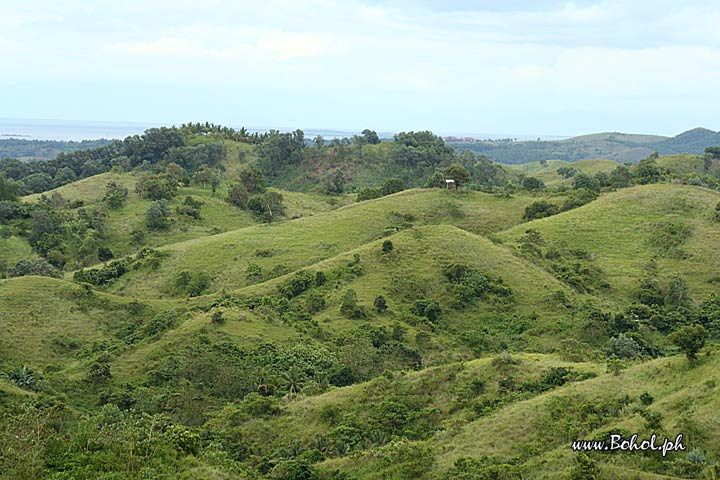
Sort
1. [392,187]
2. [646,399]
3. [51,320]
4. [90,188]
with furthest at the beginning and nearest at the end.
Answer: [90,188]
[392,187]
[51,320]
[646,399]

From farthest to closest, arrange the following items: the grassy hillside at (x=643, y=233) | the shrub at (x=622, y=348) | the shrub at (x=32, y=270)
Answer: the grassy hillside at (x=643, y=233), the shrub at (x=32, y=270), the shrub at (x=622, y=348)

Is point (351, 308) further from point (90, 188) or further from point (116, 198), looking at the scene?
point (90, 188)

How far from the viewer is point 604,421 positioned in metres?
26.6

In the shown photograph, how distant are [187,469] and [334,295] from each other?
32.1 meters

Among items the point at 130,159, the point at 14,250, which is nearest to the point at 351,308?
the point at 14,250

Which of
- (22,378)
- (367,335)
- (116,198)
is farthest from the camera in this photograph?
(116,198)

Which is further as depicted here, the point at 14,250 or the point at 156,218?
the point at 156,218

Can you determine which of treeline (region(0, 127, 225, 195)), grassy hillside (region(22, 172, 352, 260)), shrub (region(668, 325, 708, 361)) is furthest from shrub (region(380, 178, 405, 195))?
shrub (region(668, 325, 708, 361))

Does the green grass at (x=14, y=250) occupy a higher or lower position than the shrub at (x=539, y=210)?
lower

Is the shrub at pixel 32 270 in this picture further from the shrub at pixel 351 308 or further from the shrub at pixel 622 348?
the shrub at pixel 622 348

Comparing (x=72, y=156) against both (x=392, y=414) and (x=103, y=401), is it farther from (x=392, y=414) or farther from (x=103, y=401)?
(x=392, y=414)

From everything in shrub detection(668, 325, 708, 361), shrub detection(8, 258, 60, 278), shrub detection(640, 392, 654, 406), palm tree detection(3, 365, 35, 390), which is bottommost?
palm tree detection(3, 365, 35, 390)

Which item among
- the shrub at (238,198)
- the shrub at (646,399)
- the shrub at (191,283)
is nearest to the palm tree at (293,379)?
the shrub at (646,399)

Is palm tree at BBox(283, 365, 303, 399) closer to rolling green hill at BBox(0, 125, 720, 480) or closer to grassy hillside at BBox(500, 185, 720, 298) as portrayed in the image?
rolling green hill at BBox(0, 125, 720, 480)
